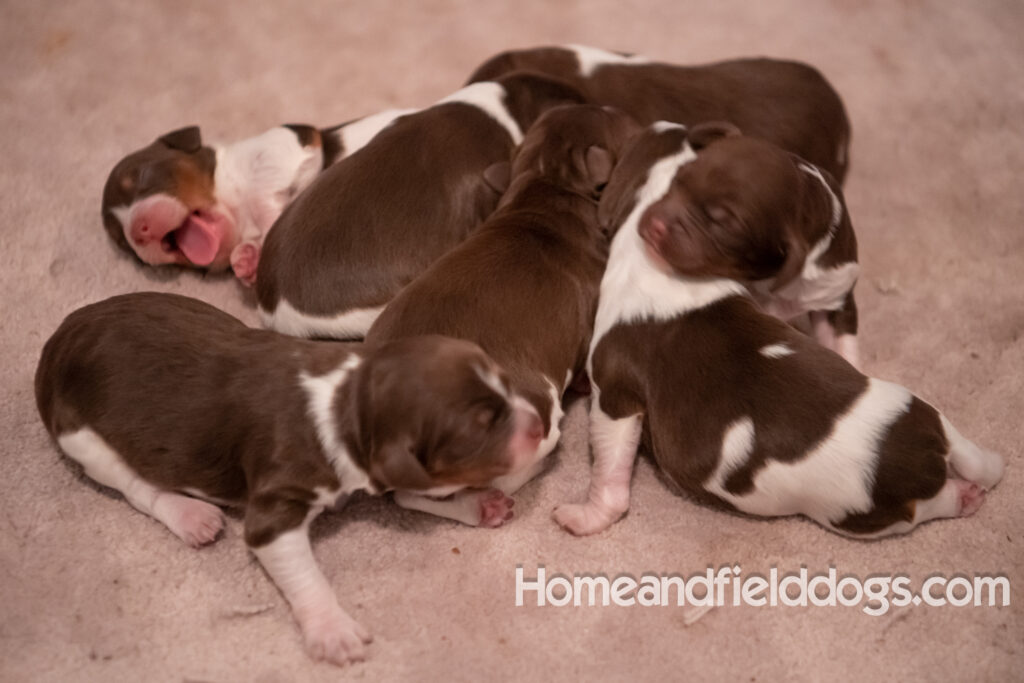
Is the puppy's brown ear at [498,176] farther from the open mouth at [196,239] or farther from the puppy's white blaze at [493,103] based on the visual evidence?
the open mouth at [196,239]

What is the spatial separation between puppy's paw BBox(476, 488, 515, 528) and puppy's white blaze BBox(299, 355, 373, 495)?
0.33 meters

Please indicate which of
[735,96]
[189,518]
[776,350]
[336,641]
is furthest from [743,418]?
[189,518]

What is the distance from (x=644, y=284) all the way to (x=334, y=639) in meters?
1.24

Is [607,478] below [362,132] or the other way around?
below

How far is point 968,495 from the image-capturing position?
2.66 meters

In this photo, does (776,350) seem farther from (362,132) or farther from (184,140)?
(184,140)

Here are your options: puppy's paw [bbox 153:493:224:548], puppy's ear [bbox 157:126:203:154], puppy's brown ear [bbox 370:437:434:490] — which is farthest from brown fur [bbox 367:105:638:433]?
puppy's ear [bbox 157:126:203:154]

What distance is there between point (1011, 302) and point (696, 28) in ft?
6.41

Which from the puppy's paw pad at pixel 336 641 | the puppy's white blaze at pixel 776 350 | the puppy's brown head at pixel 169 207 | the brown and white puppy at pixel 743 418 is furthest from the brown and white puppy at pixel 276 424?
the puppy's brown head at pixel 169 207

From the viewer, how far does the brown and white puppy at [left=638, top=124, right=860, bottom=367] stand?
8.52ft

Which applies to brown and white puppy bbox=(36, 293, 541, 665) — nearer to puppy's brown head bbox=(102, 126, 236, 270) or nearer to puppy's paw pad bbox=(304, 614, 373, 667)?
puppy's paw pad bbox=(304, 614, 373, 667)

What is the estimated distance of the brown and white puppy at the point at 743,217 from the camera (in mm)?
2596

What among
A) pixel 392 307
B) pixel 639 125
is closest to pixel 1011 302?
pixel 639 125

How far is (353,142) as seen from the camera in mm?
3598
